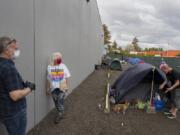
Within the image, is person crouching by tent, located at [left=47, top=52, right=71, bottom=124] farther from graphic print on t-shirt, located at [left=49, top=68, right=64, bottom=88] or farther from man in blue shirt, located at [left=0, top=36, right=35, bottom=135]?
man in blue shirt, located at [left=0, top=36, right=35, bottom=135]

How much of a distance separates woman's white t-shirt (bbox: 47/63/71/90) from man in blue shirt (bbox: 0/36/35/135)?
106 inches

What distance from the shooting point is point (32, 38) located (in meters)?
4.70

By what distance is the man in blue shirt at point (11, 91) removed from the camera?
2655 millimetres

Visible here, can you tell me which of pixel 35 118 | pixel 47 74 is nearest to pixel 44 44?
pixel 47 74

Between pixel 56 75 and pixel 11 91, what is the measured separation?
298 cm

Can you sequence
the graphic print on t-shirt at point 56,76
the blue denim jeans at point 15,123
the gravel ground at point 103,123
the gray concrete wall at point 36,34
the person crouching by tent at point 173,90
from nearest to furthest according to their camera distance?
the blue denim jeans at point 15,123, the gray concrete wall at point 36,34, the gravel ground at point 103,123, the graphic print on t-shirt at point 56,76, the person crouching by tent at point 173,90

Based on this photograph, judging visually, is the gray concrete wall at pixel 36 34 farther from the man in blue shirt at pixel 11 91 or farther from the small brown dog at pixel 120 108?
the small brown dog at pixel 120 108

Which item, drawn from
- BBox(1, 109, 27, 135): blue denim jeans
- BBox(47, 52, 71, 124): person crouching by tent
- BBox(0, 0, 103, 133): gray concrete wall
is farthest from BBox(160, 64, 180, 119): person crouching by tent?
BBox(1, 109, 27, 135): blue denim jeans

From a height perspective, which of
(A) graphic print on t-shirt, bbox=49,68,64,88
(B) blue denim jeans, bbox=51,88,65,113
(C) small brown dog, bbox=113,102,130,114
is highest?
(A) graphic print on t-shirt, bbox=49,68,64,88

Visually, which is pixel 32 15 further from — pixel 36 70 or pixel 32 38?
pixel 36 70

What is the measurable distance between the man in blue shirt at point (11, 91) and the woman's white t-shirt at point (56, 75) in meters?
2.68

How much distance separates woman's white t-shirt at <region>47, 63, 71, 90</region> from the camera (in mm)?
5617

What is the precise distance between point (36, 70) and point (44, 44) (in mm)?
738

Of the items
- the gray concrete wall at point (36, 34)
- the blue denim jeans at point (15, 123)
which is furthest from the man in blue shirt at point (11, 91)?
the gray concrete wall at point (36, 34)
